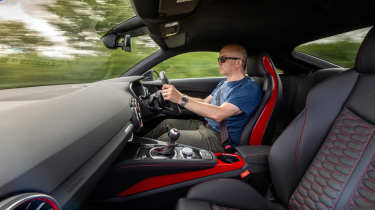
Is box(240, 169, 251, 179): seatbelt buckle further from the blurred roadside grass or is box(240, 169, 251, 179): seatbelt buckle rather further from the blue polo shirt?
the blurred roadside grass

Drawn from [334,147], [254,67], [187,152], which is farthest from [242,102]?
[334,147]

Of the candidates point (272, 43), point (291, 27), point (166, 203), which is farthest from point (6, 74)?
point (272, 43)

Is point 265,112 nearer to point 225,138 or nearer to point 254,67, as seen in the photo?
point 225,138

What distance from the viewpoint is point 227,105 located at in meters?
1.59

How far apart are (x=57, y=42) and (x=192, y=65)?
4.83ft

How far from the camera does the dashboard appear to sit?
1.52 ft

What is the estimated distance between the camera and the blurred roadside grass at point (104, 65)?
938mm

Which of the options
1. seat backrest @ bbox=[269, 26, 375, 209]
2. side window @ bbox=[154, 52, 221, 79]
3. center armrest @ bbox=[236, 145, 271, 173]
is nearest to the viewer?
seat backrest @ bbox=[269, 26, 375, 209]

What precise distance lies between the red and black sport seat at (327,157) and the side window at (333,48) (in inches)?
38.2

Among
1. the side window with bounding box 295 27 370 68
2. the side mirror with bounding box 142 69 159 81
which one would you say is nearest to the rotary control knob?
the side mirror with bounding box 142 69 159 81

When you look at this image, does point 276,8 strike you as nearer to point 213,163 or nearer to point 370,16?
point 370,16

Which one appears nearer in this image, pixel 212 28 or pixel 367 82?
pixel 367 82

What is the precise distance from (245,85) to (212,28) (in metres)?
0.60

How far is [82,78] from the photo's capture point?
56.1 inches
